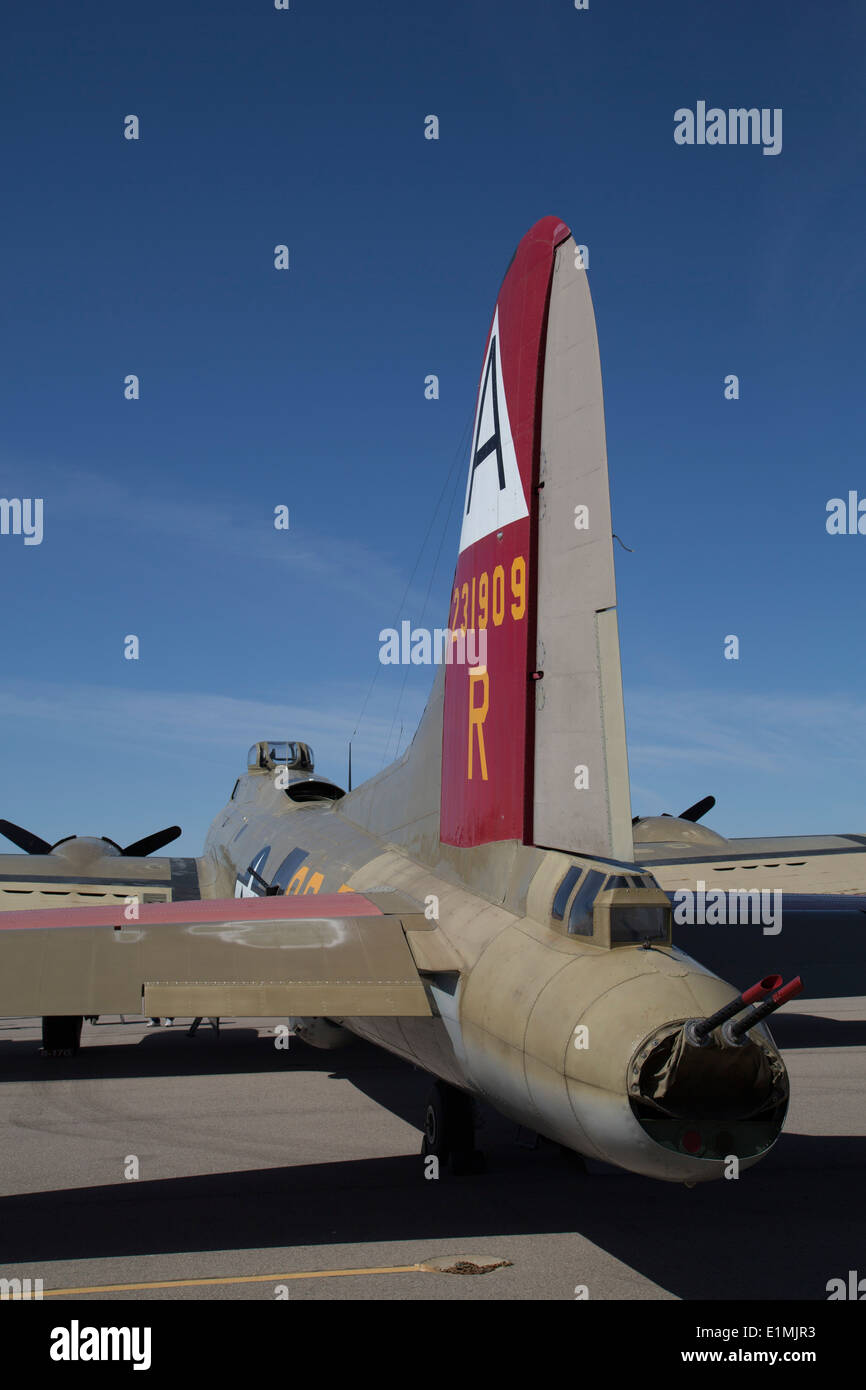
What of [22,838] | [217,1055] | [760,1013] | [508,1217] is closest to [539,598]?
[760,1013]

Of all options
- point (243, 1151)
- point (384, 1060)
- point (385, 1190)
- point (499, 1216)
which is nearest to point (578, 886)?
point (499, 1216)

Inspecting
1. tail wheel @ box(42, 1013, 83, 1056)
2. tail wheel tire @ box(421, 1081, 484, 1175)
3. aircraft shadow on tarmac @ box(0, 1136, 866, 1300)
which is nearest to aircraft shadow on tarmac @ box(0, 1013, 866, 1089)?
tail wheel @ box(42, 1013, 83, 1056)

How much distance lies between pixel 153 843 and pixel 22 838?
325 centimetres

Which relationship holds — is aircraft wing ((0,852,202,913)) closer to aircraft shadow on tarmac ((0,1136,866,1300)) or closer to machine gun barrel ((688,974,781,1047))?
aircraft shadow on tarmac ((0,1136,866,1300))

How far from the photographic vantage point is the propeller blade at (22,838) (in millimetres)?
26266

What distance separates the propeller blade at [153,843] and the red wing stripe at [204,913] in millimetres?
18099

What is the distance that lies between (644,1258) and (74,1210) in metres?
4.95

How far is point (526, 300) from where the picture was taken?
9.36 m

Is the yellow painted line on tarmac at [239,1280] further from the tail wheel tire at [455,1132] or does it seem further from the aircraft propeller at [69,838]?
the aircraft propeller at [69,838]

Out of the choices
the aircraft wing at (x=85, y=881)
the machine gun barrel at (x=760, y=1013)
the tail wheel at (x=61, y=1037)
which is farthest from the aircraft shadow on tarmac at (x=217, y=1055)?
the machine gun barrel at (x=760, y=1013)

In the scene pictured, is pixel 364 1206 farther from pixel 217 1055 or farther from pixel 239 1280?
pixel 217 1055

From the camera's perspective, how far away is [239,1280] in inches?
288
